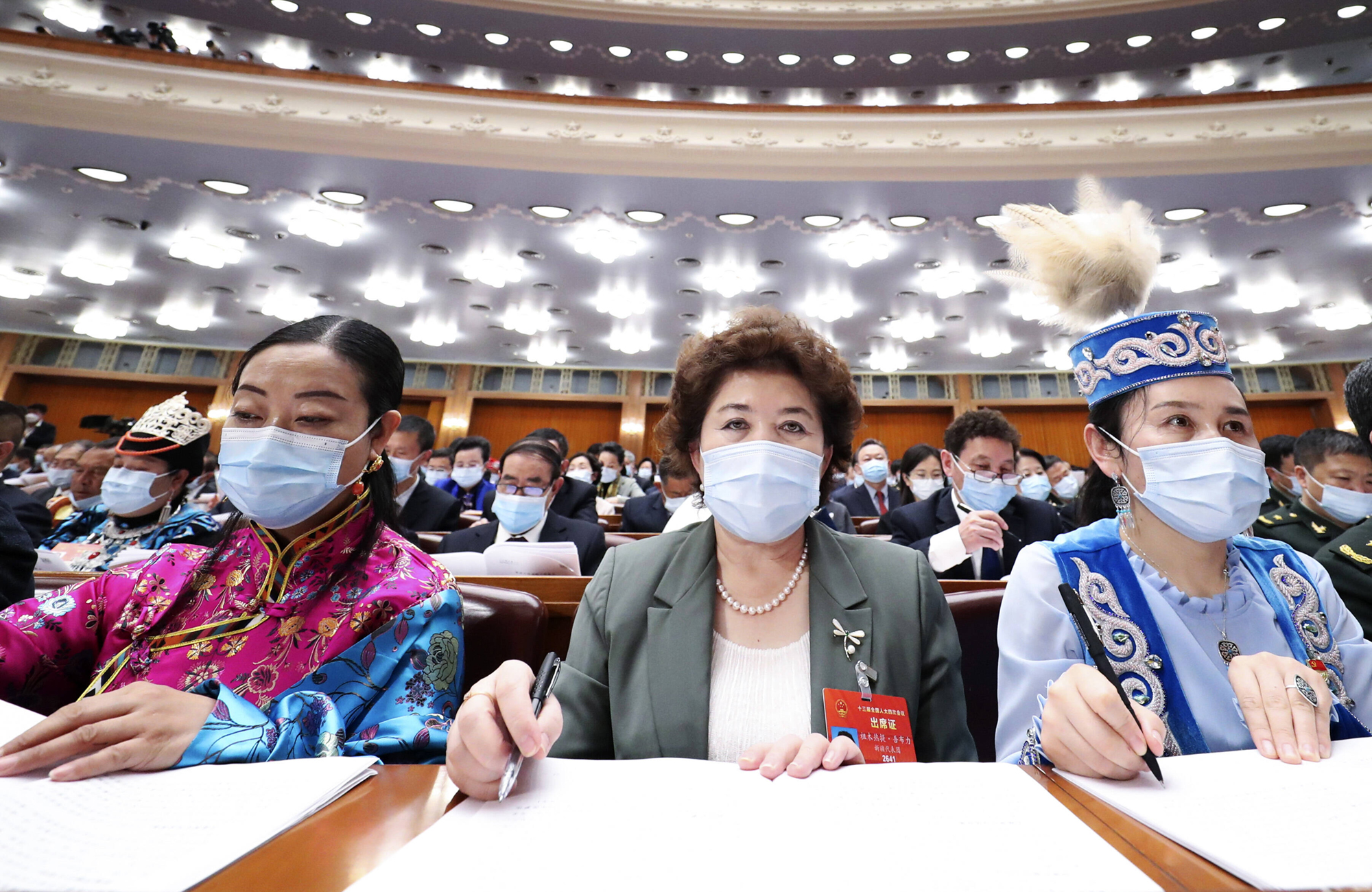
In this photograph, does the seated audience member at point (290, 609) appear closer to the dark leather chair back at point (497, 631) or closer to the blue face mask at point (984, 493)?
the dark leather chair back at point (497, 631)

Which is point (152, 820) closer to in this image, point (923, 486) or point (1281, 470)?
point (923, 486)

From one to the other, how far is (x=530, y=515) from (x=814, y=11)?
29.5 ft

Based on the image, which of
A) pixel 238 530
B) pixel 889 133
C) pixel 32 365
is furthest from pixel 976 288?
pixel 32 365

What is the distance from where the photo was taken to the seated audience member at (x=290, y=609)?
88cm

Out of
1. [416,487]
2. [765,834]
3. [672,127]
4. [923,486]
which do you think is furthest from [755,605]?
[672,127]

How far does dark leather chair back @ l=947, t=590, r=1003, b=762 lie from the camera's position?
134 cm

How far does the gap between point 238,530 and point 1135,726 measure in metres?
1.66

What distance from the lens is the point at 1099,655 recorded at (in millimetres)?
692

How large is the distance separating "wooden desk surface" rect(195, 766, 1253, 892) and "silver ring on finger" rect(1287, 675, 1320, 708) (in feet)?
1.21

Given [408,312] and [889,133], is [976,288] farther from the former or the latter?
[408,312]

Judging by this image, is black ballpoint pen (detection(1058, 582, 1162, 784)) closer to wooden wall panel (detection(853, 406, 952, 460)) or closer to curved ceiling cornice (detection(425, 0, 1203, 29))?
curved ceiling cornice (detection(425, 0, 1203, 29))

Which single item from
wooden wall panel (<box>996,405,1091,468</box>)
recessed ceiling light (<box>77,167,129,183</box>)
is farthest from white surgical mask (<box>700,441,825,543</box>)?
wooden wall panel (<box>996,405,1091,468</box>)

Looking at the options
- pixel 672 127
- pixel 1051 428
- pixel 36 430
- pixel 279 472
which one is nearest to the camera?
pixel 279 472

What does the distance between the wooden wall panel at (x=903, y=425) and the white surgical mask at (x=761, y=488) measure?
12283 millimetres
